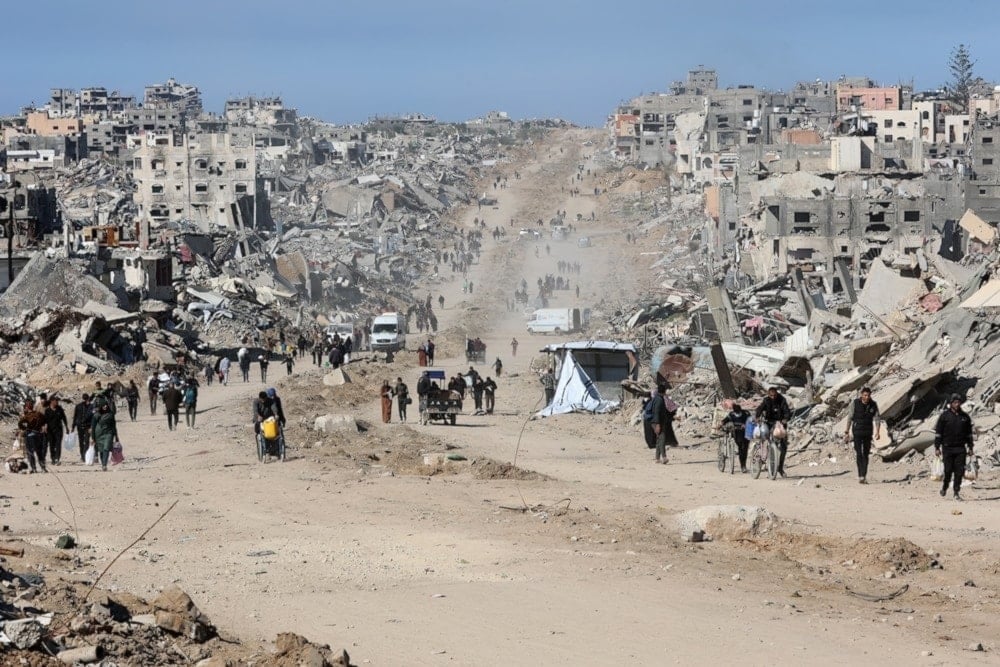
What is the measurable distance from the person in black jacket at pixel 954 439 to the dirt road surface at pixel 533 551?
37cm

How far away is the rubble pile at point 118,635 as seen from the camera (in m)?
9.02

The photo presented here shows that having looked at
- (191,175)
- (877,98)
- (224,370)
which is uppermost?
(877,98)

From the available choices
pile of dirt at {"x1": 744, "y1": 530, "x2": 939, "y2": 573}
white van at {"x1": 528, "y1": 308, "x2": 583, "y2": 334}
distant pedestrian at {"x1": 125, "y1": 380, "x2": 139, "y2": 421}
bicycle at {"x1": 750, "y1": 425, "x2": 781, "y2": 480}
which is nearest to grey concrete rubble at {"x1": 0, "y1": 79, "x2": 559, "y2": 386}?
distant pedestrian at {"x1": 125, "y1": 380, "x2": 139, "y2": 421}

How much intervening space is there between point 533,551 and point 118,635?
4.74 m

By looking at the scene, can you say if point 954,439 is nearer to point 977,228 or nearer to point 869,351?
point 869,351

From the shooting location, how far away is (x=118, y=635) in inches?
375

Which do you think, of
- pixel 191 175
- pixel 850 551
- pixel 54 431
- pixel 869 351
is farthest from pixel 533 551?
pixel 191 175

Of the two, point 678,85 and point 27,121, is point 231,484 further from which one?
point 678,85

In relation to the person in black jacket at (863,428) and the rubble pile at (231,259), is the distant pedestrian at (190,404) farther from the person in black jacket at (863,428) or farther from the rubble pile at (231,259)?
the person in black jacket at (863,428)

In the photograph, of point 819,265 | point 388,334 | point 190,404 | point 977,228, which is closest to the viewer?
point 190,404

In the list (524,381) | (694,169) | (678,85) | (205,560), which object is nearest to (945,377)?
(205,560)

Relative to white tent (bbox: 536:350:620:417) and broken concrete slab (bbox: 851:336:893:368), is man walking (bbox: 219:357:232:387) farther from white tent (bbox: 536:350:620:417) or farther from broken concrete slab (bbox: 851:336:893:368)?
broken concrete slab (bbox: 851:336:893:368)

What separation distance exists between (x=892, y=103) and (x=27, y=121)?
87.6m

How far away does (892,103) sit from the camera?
5482 inches
